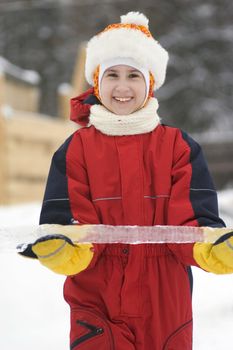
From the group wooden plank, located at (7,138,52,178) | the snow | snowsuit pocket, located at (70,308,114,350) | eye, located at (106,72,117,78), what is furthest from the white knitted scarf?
the snow

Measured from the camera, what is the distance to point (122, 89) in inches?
65.6

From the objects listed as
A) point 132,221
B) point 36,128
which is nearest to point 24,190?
point 36,128

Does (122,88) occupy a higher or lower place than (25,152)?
lower

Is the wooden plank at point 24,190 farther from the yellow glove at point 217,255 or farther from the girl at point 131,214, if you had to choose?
the yellow glove at point 217,255

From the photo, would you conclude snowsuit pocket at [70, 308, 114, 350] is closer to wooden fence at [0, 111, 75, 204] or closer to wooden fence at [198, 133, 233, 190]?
wooden fence at [0, 111, 75, 204]

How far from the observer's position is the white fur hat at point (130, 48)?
170cm

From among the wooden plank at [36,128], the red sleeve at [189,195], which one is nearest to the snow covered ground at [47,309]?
the red sleeve at [189,195]


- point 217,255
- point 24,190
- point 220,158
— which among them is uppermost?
point 220,158

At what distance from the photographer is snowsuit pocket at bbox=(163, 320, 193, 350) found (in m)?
1.54

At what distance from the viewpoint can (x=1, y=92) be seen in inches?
254

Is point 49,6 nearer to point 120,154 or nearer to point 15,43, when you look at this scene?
point 15,43

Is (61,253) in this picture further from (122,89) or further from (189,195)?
(122,89)

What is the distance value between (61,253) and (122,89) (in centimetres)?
52

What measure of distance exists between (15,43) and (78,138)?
48.4 ft
